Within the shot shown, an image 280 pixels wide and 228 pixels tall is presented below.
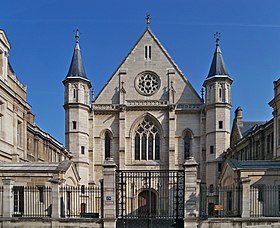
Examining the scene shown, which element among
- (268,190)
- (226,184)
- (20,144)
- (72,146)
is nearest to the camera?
(268,190)

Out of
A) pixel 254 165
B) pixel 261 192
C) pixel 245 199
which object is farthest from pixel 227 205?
pixel 245 199

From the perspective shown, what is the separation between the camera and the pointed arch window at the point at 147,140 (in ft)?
162

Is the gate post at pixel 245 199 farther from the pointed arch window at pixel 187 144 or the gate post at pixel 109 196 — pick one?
the pointed arch window at pixel 187 144

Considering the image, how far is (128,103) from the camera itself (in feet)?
162

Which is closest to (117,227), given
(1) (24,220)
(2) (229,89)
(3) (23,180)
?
(1) (24,220)

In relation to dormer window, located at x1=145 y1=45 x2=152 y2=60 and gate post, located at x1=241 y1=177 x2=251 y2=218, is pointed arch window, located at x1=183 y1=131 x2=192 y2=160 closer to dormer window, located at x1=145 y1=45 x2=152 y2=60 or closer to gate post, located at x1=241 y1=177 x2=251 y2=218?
dormer window, located at x1=145 y1=45 x2=152 y2=60

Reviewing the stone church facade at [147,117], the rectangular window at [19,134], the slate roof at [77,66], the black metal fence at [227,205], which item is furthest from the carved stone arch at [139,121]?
the black metal fence at [227,205]

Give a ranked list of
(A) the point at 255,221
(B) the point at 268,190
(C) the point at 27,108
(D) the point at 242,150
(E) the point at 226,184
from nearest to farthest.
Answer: (A) the point at 255,221 → (B) the point at 268,190 → (E) the point at 226,184 → (C) the point at 27,108 → (D) the point at 242,150

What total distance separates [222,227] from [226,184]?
7.96 m

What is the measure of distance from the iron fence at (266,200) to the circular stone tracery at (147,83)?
1023 inches

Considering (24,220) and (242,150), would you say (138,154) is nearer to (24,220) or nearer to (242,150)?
(242,150)

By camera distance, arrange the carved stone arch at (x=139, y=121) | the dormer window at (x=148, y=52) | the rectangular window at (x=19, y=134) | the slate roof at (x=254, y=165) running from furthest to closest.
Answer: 1. the dormer window at (x=148, y=52)
2. the carved stone arch at (x=139, y=121)
3. the rectangular window at (x=19, y=134)
4. the slate roof at (x=254, y=165)

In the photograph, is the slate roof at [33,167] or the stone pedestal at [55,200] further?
the slate roof at [33,167]

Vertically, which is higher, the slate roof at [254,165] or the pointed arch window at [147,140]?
the pointed arch window at [147,140]
